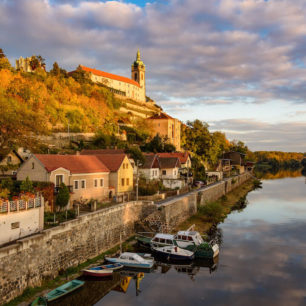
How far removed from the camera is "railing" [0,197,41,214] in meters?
20.5

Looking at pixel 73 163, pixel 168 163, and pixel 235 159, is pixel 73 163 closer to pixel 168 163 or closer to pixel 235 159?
pixel 168 163

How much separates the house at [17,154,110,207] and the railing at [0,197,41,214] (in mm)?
8985

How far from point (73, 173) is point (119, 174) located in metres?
9.00

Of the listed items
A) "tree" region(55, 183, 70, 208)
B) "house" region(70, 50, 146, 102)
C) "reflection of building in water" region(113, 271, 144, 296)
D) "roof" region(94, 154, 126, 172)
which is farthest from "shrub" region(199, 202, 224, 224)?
"house" region(70, 50, 146, 102)

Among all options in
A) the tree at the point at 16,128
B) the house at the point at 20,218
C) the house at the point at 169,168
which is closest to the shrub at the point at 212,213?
the house at the point at 169,168

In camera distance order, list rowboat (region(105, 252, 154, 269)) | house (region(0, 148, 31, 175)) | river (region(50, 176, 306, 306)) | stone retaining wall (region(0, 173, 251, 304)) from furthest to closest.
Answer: house (region(0, 148, 31, 175))
rowboat (region(105, 252, 154, 269))
river (region(50, 176, 306, 306))
stone retaining wall (region(0, 173, 251, 304))

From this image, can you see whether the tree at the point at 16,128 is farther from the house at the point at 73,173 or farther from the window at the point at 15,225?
the window at the point at 15,225

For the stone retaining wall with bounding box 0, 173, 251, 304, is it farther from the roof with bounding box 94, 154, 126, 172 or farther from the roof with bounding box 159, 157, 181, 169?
the roof with bounding box 159, 157, 181, 169

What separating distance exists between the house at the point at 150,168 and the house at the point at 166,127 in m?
46.0

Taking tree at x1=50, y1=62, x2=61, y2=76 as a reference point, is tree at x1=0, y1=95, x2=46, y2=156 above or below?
below

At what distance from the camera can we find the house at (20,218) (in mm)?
20500

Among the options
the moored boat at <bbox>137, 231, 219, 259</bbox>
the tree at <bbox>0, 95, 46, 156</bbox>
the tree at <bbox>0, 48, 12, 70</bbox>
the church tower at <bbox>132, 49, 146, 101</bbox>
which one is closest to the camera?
the moored boat at <bbox>137, 231, 219, 259</bbox>

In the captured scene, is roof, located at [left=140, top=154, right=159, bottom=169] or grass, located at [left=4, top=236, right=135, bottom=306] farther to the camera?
roof, located at [left=140, top=154, right=159, bottom=169]

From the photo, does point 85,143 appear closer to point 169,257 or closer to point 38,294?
point 169,257
